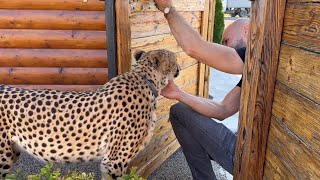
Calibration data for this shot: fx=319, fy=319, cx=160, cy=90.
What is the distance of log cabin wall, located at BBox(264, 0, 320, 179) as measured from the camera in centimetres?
121

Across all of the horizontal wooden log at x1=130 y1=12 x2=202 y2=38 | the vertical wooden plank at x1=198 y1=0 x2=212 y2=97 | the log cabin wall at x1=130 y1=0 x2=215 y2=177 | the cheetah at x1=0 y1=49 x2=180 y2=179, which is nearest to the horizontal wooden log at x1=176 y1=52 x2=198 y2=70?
the log cabin wall at x1=130 y1=0 x2=215 y2=177

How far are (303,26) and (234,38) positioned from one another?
1144 millimetres

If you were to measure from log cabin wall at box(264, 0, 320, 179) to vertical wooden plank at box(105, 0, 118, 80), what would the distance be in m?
1.11

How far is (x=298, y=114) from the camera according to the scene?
1.32m

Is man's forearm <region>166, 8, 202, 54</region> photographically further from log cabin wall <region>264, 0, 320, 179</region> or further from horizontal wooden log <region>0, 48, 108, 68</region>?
horizontal wooden log <region>0, 48, 108, 68</region>

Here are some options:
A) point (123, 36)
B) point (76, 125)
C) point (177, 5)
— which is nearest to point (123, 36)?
point (123, 36)

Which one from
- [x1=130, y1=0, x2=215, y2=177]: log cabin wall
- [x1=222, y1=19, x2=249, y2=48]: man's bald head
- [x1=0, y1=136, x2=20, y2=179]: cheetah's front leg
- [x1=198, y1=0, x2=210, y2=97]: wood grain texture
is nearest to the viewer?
[x1=0, y1=136, x2=20, y2=179]: cheetah's front leg

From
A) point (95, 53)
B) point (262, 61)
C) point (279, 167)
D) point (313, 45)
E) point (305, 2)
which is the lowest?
point (279, 167)

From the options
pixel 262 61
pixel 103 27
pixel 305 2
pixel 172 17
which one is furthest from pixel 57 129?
pixel 103 27

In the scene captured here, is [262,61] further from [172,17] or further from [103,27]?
[103,27]

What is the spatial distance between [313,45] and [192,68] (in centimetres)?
259

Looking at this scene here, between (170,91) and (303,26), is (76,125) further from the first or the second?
(303,26)

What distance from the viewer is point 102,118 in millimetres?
1910

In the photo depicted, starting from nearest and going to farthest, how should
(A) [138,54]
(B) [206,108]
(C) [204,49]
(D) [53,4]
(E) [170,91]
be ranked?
(C) [204,49] < (A) [138,54] < (E) [170,91] < (B) [206,108] < (D) [53,4]
